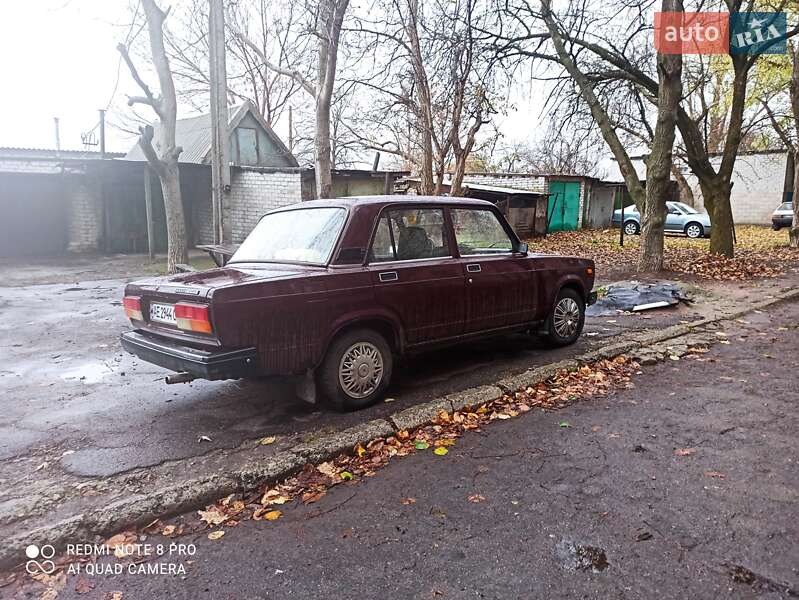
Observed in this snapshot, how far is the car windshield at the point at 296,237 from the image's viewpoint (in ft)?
14.2

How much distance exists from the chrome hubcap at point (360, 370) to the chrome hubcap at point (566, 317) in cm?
251

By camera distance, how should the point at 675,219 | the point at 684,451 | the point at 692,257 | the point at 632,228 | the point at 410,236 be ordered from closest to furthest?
the point at 684,451, the point at 410,236, the point at 692,257, the point at 675,219, the point at 632,228

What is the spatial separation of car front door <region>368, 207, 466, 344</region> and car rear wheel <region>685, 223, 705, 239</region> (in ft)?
70.1

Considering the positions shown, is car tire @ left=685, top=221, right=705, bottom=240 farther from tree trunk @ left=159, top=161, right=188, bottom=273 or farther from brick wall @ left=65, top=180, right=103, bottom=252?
brick wall @ left=65, top=180, right=103, bottom=252

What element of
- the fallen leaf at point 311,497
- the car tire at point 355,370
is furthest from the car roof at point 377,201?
the fallen leaf at point 311,497

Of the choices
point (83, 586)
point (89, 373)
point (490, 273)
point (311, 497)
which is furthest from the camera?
point (89, 373)

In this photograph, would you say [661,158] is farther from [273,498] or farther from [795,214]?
[273,498]

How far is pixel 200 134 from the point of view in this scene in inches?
847

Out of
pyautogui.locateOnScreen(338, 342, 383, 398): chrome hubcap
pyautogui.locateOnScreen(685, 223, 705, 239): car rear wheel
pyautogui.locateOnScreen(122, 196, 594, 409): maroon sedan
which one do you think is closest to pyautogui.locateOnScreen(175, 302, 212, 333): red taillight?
pyautogui.locateOnScreen(122, 196, 594, 409): maroon sedan

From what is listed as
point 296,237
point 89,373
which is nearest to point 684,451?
point 296,237

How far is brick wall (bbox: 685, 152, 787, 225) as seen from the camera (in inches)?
1204

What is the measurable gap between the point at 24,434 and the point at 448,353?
12.9 feet

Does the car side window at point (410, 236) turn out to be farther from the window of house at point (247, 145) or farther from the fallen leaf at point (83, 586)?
the window of house at point (247, 145)

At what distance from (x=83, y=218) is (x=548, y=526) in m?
19.4
